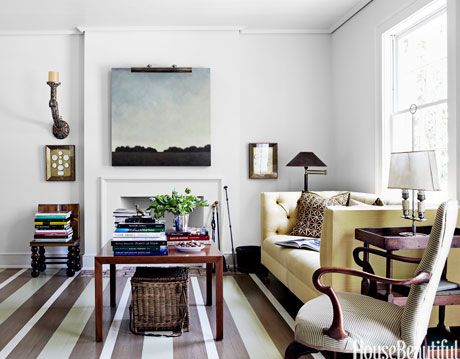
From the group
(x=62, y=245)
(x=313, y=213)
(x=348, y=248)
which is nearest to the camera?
(x=348, y=248)

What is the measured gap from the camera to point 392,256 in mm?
2443

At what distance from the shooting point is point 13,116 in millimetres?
5055

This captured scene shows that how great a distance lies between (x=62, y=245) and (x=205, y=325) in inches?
87.1

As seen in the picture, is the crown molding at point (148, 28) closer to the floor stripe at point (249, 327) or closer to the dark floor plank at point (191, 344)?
the floor stripe at point (249, 327)

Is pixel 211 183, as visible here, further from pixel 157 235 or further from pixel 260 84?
pixel 157 235

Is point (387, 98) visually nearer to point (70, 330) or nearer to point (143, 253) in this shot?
point (143, 253)

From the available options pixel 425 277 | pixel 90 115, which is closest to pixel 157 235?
pixel 425 277

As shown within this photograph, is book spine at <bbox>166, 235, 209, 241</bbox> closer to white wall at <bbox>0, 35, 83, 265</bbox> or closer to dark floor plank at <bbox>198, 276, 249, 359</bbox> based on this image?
dark floor plank at <bbox>198, 276, 249, 359</bbox>

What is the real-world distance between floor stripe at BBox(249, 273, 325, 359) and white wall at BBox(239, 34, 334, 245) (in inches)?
→ 32.3

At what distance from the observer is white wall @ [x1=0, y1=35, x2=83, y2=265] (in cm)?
506

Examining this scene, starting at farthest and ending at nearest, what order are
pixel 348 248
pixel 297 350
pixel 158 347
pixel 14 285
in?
pixel 14 285 < pixel 158 347 < pixel 348 248 < pixel 297 350

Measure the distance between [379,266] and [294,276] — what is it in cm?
77

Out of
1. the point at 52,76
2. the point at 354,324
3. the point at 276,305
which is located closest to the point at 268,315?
the point at 276,305

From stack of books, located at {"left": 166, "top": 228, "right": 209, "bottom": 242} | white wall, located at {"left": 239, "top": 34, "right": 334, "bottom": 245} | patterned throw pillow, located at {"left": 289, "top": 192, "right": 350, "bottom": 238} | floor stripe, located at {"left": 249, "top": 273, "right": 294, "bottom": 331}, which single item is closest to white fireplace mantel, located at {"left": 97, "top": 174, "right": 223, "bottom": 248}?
white wall, located at {"left": 239, "top": 34, "right": 334, "bottom": 245}
